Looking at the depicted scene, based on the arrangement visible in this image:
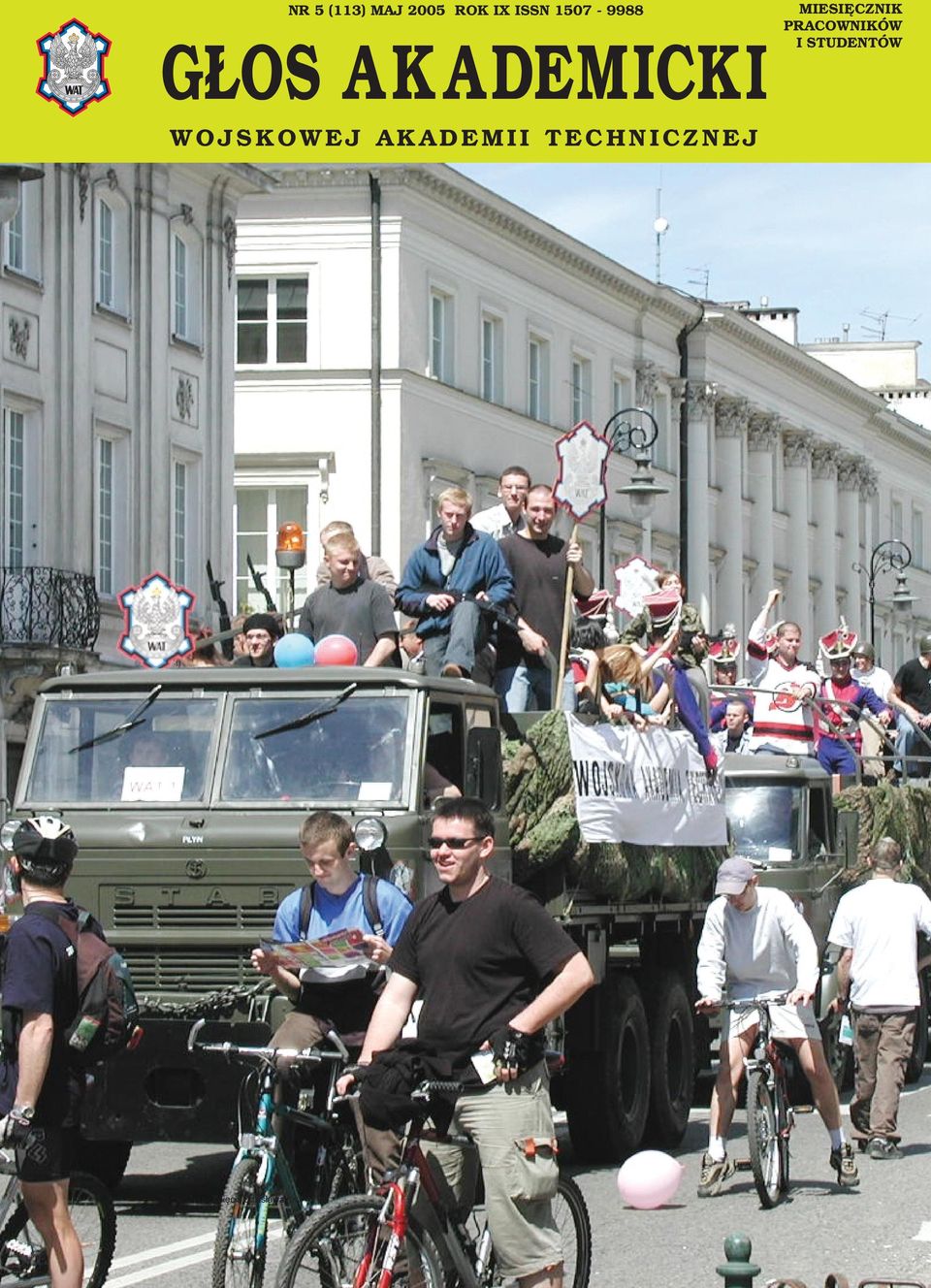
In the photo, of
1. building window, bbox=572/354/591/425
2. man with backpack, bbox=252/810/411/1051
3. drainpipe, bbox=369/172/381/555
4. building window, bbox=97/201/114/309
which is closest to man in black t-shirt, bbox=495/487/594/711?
man with backpack, bbox=252/810/411/1051

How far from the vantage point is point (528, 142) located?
14039 millimetres

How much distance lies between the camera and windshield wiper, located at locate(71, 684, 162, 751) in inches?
542

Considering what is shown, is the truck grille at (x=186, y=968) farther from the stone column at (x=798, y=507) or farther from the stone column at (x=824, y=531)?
the stone column at (x=824, y=531)

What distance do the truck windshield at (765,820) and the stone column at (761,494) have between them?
50694 mm

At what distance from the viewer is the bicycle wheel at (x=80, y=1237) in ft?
31.7

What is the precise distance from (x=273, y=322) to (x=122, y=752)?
38328 millimetres

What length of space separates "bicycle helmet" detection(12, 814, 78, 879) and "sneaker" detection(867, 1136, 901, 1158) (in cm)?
791

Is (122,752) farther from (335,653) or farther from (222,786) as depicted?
(335,653)

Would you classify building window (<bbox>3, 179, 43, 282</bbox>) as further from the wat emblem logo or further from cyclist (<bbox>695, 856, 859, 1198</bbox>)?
cyclist (<bbox>695, 856, 859, 1198</bbox>)

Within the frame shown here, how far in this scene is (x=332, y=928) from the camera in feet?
38.3

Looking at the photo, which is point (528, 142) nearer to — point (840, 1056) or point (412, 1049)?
point (412, 1049)

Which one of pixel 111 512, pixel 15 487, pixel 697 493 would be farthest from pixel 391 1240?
pixel 697 493

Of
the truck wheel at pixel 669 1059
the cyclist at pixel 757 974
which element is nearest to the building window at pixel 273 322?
the truck wheel at pixel 669 1059

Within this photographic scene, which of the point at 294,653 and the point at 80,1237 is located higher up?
the point at 294,653
